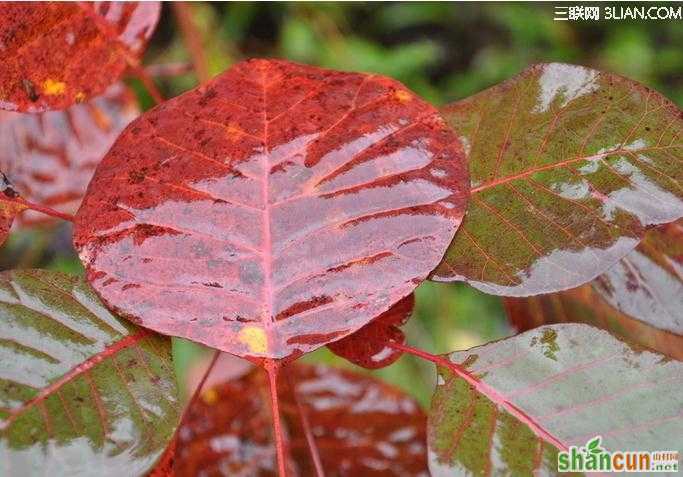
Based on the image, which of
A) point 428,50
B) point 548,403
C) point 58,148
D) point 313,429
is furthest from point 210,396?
point 428,50

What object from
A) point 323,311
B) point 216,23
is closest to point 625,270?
point 323,311

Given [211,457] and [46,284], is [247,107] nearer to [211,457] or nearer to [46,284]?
[46,284]

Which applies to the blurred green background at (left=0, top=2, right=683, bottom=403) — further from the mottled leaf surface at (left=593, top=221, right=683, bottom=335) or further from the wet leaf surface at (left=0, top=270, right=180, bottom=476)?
the wet leaf surface at (left=0, top=270, right=180, bottom=476)

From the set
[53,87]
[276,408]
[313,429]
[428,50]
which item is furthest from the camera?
[428,50]

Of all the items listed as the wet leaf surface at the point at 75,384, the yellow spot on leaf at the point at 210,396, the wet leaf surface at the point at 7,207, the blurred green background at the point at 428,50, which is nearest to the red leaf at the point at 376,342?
the wet leaf surface at the point at 75,384

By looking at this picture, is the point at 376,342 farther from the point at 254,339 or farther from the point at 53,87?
the point at 53,87

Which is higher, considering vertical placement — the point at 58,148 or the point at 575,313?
the point at 58,148
